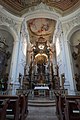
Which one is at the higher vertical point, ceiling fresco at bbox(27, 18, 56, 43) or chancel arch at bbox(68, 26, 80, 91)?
ceiling fresco at bbox(27, 18, 56, 43)

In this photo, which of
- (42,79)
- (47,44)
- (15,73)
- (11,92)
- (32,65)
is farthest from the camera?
(47,44)

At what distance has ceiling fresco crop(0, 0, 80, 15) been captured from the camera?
991 cm

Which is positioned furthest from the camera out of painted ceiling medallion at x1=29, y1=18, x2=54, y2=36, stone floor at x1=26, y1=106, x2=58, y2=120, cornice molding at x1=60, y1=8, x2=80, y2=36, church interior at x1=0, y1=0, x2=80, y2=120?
painted ceiling medallion at x1=29, y1=18, x2=54, y2=36

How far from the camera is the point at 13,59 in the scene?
9062mm

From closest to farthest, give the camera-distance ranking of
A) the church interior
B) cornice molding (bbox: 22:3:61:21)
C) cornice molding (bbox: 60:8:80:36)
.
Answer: the church interior, cornice molding (bbox: 60:8:80:36), cornice molding (bbox: 22:3:61:21)

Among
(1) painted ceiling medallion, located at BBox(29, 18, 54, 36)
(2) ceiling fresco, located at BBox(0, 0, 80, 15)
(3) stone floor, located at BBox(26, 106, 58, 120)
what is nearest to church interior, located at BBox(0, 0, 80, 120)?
(2) ceiling fresco, located at BBox(0, 0, 80, 15)

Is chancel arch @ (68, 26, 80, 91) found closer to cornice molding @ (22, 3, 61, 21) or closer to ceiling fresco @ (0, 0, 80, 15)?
ceiling fresco @ (0, 0, 80, 15)

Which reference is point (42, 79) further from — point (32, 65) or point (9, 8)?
point (9, 8)

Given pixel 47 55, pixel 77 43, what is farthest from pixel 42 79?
pixel 77 43

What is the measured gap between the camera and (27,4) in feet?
35.4

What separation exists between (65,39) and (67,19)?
2.55m

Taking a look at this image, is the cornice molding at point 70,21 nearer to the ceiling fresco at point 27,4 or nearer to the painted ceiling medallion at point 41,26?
the ceiling fresco at point 27,4

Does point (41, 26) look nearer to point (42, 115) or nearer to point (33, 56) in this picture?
point (33, 56)

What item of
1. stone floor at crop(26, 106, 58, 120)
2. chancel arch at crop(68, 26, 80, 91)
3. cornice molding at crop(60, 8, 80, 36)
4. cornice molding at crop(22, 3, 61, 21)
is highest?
cornice molding at crop(22, 3, 61, 21)
